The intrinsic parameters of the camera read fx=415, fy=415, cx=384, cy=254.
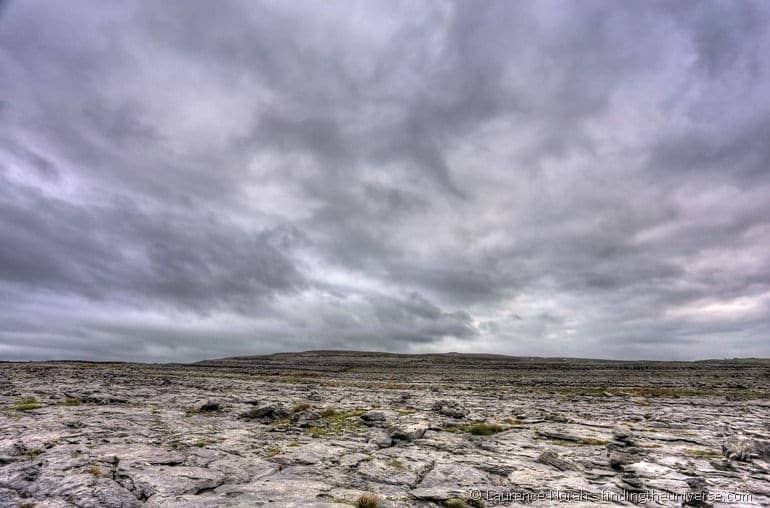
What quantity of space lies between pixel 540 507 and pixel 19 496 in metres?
13.7

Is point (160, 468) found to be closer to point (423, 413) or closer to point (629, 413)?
point (423, 413)

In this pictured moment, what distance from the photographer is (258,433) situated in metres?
Result: 19.9

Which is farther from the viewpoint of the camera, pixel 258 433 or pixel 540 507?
pixel 258 433

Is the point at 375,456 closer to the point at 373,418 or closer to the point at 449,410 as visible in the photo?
the point at 373,418

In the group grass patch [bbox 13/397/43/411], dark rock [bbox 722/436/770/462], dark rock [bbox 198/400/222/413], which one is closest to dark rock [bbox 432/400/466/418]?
dark rock [bbox 722/436/770/462]

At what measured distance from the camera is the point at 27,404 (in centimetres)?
2602

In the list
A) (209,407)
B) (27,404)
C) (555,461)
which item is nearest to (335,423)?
(209,407)

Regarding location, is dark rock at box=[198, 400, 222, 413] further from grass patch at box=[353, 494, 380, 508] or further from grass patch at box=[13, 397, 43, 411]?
grass patch at box=[353, 494, 380, 508]

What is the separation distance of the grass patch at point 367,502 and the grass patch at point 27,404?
24.3m

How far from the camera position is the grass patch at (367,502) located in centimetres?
1060

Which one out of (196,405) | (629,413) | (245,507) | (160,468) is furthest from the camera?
(196,405)

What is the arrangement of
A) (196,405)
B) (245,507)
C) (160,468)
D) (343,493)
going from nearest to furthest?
(245,507)
(343,493)
(160,468)
(196,405)

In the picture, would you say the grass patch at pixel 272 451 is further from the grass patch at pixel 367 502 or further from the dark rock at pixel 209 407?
the dark rock at pixel 209 407

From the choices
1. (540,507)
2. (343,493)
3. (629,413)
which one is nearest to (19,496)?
(343,493)
